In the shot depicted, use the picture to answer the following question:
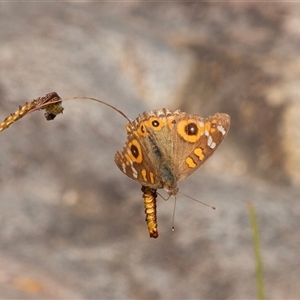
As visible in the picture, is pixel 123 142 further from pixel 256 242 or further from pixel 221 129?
pixel 256 242

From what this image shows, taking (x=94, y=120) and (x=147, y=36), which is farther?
(x=147, y=36)

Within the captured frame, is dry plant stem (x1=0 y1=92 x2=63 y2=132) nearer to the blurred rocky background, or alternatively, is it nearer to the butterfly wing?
the butterfly wing

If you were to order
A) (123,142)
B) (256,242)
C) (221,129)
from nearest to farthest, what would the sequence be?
(256,242)
(221,129)
(123,142)

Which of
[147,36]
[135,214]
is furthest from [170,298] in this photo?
[147,36]

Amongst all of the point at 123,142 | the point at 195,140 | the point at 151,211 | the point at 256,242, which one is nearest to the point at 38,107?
the point at 151,211

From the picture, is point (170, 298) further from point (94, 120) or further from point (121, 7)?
point (121, 7)

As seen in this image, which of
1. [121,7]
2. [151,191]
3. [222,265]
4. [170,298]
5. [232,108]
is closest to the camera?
[151,191]
